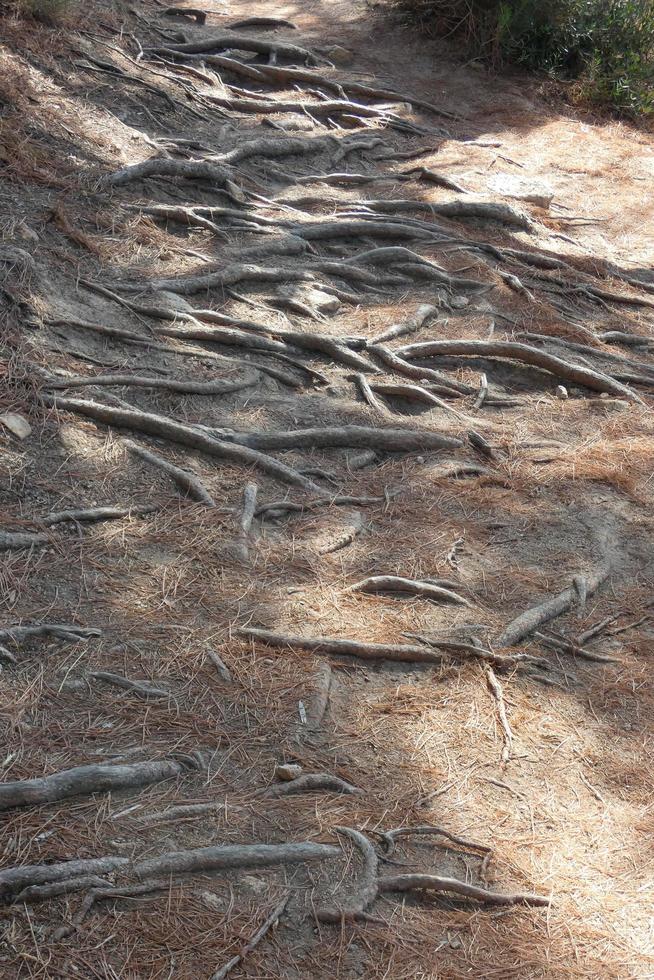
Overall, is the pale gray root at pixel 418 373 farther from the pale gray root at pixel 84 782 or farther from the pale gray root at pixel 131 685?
the pale gray root at pixel 84 782

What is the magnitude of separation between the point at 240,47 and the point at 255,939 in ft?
35.0

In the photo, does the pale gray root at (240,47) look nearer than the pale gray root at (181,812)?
No

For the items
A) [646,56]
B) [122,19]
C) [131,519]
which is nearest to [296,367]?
[131,519]

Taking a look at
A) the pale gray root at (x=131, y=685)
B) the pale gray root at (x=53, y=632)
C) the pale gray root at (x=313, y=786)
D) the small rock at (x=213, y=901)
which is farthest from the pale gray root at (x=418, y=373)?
the small rock at (x=213, y=901)

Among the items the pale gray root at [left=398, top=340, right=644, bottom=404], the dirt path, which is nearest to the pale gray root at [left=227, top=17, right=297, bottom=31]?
the dirt path

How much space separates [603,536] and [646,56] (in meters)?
10.2

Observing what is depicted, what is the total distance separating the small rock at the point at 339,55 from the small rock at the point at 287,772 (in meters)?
11.0

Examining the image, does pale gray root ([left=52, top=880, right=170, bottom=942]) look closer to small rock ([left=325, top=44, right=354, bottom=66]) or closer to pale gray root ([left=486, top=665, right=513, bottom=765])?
pale gray root ([left=486, top=665, right=513, bottom=765])

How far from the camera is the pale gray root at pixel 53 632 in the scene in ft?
11.4

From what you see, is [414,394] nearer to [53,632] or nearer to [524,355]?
[524,355]

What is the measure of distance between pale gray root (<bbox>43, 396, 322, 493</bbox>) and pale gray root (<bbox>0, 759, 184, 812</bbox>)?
6.56 feet

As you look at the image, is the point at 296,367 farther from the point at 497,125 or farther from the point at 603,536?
the point at 497,125

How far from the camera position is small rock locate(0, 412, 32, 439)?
176 inches

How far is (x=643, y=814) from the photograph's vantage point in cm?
329
